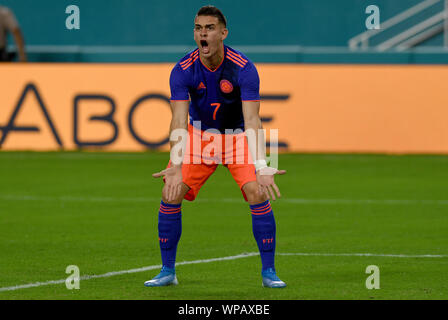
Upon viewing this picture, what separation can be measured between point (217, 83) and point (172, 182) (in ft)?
2.59

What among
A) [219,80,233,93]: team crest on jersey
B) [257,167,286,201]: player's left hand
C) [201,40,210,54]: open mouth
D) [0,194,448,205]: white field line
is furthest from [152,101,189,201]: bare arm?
[0,194,448,205]: white field line

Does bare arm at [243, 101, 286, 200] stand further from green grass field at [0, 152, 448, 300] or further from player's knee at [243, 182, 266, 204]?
green grass field at [0, 152, 448, 300]

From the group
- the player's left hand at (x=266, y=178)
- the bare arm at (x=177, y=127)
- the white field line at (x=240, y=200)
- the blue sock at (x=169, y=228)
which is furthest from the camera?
the white field line at (x=240, y=200)

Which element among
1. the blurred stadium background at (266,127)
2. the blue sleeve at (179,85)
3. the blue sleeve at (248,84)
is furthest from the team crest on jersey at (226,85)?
the blurred stadium background at (266,127)

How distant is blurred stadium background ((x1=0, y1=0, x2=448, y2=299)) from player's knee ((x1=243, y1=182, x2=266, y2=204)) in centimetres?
66

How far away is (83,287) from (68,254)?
5.72 feet

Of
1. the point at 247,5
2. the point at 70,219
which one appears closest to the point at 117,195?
the point at 70,219

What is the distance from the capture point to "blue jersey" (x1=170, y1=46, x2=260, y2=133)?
7488 millimetres

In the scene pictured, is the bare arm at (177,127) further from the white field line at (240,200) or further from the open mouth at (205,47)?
the white field line at (240,200)

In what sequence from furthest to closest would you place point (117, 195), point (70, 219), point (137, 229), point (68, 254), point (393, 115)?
point (393, 115), point (117, 195), point (70, 219), point (137, 229), point (68, 254)

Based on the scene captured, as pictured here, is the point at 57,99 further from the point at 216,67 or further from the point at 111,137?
the point at 216,67

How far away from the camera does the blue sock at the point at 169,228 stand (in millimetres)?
7719

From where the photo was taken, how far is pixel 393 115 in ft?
63.2

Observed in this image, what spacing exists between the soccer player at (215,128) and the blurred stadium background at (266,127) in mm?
453
